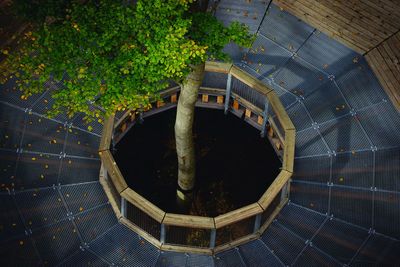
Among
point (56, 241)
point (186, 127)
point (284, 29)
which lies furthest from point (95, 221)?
point (284, 29)

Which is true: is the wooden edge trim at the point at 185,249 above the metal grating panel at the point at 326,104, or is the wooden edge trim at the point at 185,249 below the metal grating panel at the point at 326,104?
below

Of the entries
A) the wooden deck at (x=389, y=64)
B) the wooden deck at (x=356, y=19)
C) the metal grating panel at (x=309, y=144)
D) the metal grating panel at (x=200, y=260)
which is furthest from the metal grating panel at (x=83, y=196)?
the wooden deck at (x=389, y=64)

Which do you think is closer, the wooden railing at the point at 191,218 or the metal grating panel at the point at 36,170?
the wooden railing at the point at 191,218

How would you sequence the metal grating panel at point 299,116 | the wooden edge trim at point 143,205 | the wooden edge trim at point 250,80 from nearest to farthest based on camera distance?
the wooden edge trim at point 143,205
the wooden edge trim at point 250,80
the metal grating panel at point 299,116

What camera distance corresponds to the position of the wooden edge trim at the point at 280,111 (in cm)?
1114

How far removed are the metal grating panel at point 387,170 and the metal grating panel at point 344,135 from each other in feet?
1.20

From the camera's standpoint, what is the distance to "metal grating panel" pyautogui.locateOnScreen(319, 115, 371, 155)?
11.6 m

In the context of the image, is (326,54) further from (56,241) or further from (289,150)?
(56,241)

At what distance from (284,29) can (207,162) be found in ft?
12.3

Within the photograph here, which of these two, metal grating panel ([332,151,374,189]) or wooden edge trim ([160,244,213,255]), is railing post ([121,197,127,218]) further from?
metal grating panel ([332,151,374,189])

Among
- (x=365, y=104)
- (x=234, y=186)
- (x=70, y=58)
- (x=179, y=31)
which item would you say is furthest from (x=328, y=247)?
(x=70, y=58)

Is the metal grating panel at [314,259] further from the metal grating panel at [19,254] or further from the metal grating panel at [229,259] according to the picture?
the metal grating panel at [19,254]

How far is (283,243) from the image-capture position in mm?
10312

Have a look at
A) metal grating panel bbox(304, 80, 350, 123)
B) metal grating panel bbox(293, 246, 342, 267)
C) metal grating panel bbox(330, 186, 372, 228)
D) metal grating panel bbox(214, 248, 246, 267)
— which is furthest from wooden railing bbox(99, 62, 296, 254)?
metal grating panel bbox(304, 80, 350, 123)
